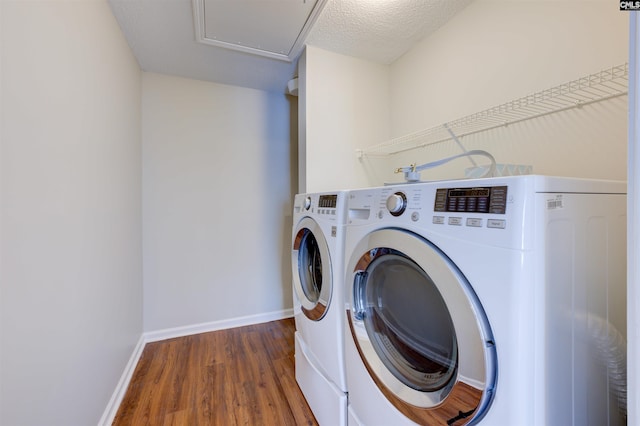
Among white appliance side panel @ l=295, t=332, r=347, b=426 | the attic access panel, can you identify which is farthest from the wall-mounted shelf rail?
white appliance side panel @ l=295, t=332, r=347, b=426

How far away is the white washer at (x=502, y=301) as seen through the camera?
20.4 inches

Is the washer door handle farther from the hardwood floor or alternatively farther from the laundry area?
the hardwood floor

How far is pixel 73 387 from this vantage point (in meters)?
0.98

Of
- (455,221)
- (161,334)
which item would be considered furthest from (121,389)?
(455,221)

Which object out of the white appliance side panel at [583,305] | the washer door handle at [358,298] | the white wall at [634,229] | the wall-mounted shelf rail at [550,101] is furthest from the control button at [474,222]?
the wall-mounted shelf rail at [550,101]

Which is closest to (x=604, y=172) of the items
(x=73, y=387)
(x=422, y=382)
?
(x=422, y=382)

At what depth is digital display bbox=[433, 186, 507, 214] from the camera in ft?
1.74

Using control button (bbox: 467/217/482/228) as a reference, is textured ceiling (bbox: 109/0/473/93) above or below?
above

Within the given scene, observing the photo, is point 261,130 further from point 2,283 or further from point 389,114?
point 2,283

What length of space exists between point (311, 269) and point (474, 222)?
103 cm

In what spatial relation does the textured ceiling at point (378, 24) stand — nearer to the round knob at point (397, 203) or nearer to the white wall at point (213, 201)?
the white wall at point (213, 201)

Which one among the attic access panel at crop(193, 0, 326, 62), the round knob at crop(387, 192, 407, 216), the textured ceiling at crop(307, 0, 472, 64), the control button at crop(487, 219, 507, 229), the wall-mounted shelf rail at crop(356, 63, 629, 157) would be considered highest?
the textured ceiling at crop(307, 0, 472, 64)

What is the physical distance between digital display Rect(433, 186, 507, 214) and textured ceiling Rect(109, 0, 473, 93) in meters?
1.36

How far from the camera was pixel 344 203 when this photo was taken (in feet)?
3.43
